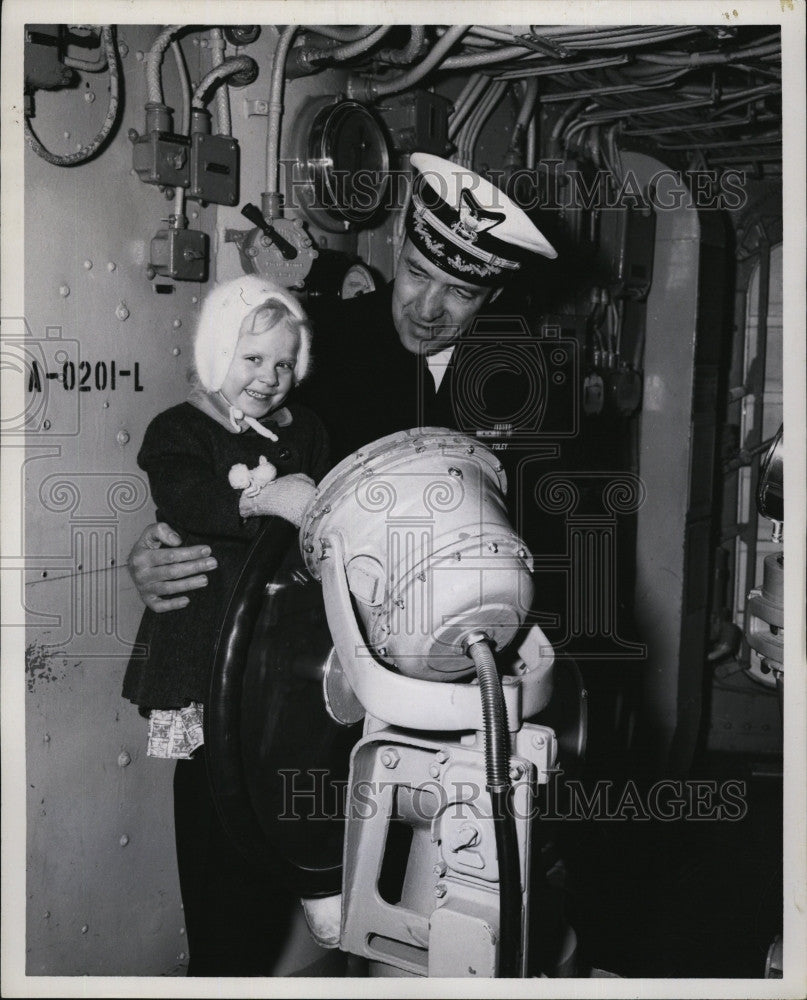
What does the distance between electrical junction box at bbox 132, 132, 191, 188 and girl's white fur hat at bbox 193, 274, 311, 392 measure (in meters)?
0.28

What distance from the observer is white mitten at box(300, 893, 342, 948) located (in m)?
1.39

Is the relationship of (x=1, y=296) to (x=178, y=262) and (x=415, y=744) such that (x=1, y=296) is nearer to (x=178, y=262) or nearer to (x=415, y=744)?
(x=178, y=262)

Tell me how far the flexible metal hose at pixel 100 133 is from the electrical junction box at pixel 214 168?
172mm

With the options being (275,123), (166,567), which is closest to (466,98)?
(275,123)

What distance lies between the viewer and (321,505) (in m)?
1.21

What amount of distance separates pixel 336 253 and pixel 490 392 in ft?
1.63

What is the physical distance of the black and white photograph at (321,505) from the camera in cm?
117

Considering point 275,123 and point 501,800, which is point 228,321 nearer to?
point 275,123

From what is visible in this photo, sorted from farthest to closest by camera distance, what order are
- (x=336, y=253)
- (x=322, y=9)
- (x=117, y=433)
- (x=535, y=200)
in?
(x=535, y=200) → (x=336, y=253) → (x=117, y=433) → (x=322, y=9)

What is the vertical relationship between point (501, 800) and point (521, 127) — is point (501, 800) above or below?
below

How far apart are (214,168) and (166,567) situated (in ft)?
2.64

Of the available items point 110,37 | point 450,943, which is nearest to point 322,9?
point 110,37

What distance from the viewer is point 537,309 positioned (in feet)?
9.44

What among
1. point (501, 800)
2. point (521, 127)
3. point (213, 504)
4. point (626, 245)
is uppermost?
point (521, 127)
